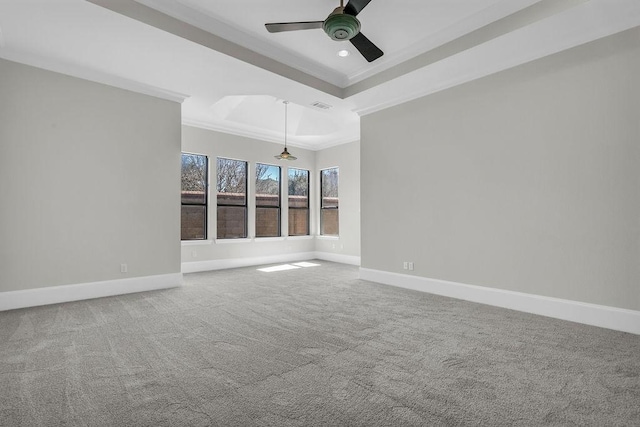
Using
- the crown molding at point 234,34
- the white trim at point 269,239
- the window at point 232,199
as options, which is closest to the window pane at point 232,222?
the window at point 232,199

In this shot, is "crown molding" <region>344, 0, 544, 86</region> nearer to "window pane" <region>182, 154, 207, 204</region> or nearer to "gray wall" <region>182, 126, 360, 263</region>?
"gray wall" <region>182, 126, 360, 263</region>

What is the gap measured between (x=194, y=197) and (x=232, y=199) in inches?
33.8

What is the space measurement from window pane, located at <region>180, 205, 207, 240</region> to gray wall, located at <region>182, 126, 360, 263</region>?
0.54ft

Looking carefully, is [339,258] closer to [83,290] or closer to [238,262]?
[238,262]

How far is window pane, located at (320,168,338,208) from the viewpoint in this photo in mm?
8119

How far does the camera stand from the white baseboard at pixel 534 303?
3.05m

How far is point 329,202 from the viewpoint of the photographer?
828cm

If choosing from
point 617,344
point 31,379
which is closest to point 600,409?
point 617,344

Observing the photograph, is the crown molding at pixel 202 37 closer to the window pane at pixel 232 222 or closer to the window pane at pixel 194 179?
the window pane at pixel 194 179

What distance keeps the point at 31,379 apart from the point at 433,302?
3984 mm

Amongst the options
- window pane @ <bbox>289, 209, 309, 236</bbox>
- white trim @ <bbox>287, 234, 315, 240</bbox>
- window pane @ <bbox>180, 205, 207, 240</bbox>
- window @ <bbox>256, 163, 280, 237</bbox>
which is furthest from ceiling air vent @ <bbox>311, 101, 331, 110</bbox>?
white trim @ <bbox>287, 234, 315, 240</bbox>

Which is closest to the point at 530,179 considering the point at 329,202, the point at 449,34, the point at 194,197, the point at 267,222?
the point at 449,34

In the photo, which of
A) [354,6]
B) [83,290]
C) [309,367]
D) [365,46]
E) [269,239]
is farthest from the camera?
[269,239]

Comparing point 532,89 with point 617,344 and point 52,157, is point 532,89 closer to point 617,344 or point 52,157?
point 617,344
